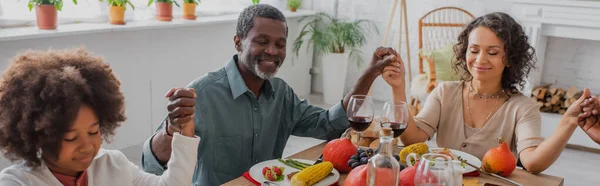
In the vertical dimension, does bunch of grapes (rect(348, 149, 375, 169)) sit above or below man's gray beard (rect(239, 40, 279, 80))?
below

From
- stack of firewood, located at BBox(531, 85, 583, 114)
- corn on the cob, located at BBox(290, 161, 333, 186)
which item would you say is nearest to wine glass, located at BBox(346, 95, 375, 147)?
corn on the cob, located at BBox(290, 161, 333, 186)

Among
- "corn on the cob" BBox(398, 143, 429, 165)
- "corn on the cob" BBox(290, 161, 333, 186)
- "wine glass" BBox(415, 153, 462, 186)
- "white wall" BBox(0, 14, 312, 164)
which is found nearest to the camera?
"wine glass" BBox(415, 153, 462, 186)

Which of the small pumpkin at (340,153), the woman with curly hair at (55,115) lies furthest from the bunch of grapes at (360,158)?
the woman with curly hair at (55,115)

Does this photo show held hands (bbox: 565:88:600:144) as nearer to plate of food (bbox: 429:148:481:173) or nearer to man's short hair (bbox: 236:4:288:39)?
plate of food (bbox: 429:148:481:173)

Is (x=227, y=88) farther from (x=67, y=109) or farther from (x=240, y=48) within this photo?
(x=67, y=109)

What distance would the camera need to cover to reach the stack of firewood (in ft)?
15.5

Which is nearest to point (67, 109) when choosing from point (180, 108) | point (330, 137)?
point (180, 108)

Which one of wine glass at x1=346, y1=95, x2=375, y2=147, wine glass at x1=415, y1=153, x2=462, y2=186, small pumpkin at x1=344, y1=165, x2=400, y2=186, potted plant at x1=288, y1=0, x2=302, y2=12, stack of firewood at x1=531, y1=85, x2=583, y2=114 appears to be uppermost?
potted plant at x1=288, y1=0, x2=302, y2=12

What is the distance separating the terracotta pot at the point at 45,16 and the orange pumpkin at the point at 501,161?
253 centimetres

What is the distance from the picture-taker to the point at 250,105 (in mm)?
2115

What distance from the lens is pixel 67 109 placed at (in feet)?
4.41

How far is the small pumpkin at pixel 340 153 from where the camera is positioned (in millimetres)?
1851

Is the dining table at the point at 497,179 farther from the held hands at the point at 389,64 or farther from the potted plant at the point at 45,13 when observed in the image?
the potted plant at the point at 45,13

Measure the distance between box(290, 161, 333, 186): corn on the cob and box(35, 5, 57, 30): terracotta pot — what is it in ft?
7.49
